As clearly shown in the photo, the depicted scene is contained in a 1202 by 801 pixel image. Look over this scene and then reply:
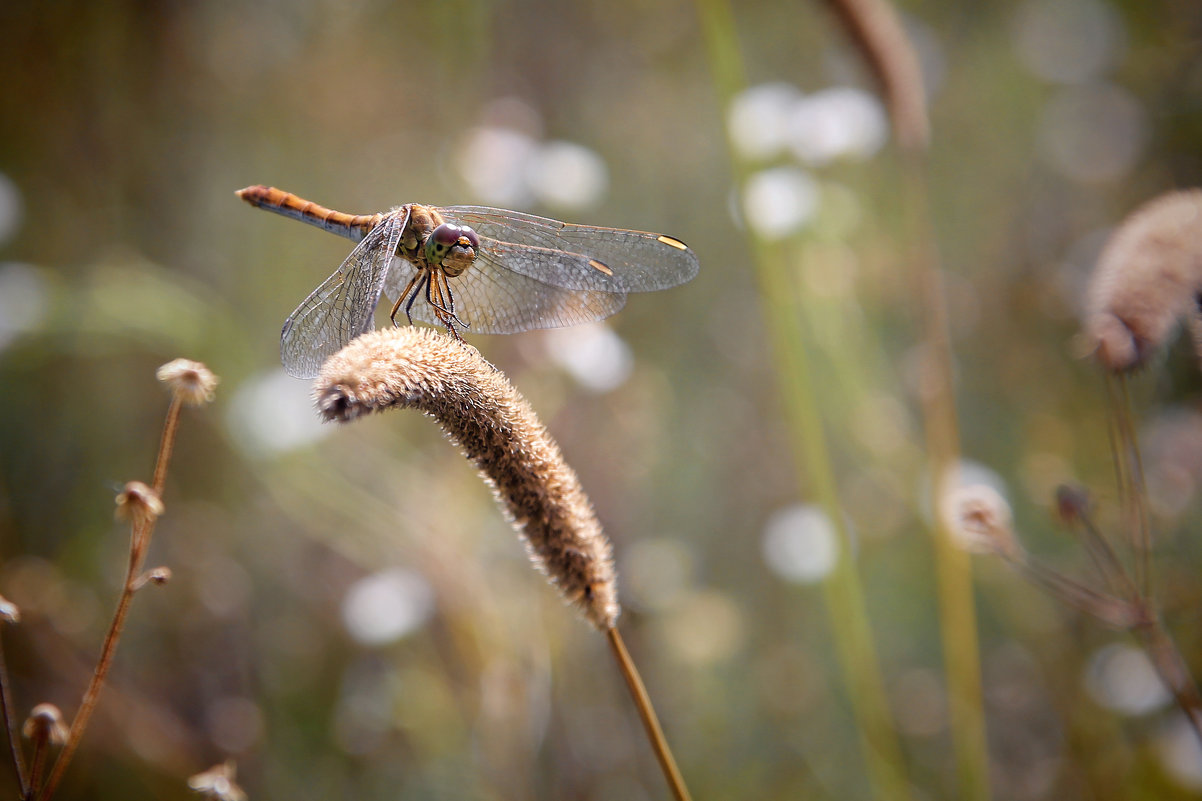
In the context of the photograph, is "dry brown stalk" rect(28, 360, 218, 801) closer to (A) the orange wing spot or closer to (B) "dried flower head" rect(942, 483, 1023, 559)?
(A) the orange wing spot

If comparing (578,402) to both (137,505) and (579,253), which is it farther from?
(137,505)

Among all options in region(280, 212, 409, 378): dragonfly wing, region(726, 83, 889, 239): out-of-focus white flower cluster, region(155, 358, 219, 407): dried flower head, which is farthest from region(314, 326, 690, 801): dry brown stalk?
region(726, 83, 889, 239): out-of-focus white flower cluster

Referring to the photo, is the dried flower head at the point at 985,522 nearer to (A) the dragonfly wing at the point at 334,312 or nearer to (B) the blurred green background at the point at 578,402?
(B) the blurred green background at the point at 578,402

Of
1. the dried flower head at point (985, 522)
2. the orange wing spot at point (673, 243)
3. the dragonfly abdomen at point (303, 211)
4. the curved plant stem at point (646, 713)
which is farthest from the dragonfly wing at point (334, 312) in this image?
the dried flower head at point (985, 522)

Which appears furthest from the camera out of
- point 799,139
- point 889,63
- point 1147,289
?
point 799,139

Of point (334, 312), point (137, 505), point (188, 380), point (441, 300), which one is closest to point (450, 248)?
point (441, 300)

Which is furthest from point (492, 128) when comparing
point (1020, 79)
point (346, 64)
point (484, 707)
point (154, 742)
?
point (1020, 79)
